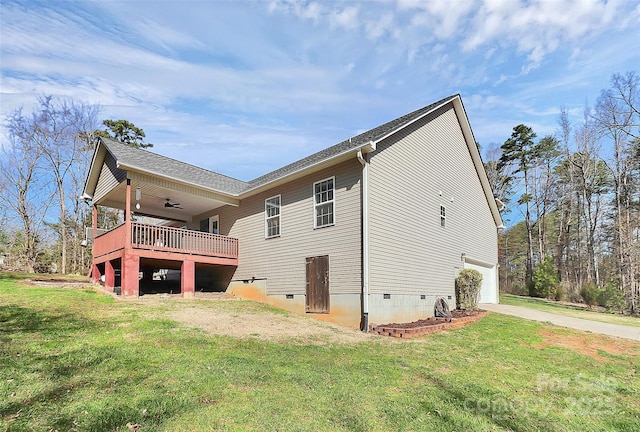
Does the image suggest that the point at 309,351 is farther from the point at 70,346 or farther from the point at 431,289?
the point at 431,289

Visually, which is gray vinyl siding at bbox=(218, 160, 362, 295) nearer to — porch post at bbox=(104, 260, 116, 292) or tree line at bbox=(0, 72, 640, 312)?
porch post at bbox=(104, 260, 116, 292)

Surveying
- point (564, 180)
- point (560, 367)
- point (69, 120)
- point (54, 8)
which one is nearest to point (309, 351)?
point (560, 367)

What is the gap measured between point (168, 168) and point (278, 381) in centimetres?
1101

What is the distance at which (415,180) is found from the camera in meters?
12.4

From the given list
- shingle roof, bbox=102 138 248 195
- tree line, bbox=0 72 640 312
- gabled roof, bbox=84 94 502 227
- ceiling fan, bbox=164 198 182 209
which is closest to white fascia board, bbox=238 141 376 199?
gabled roof, bbox=84 94 502 227

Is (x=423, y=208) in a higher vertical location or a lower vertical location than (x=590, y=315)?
higher

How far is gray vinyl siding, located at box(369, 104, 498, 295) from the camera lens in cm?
1042

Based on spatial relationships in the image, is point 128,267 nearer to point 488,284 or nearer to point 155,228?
point 155,228

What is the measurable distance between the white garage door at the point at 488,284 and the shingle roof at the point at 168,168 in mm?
12759

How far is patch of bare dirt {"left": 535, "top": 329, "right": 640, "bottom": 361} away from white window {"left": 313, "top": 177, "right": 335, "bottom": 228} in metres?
6.54

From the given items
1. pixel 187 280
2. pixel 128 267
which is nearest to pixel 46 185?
pixel 128 267

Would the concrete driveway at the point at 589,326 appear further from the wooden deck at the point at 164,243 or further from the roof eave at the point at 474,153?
the wooden deck at the point at 164,243

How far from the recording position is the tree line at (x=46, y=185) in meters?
21.8

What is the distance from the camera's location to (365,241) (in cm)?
971
